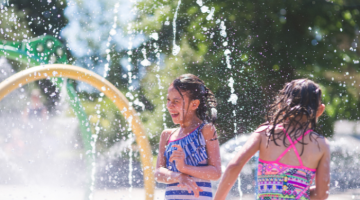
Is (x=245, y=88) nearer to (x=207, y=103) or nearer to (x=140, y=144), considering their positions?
(x=140, y=144)

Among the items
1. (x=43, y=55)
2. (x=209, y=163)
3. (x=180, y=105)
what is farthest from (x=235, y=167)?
(x=43, y=55)

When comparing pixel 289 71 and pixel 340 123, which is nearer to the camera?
pixel 289 71

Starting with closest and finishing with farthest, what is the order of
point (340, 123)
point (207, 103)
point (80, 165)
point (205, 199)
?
point (205, 199) → point (207, 103) → point (340, 123) → point (80, 165)

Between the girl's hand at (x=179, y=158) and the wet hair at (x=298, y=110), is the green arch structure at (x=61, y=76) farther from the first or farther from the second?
the wet hair at (x=298, y=110)

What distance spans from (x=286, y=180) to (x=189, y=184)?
22.9 inches

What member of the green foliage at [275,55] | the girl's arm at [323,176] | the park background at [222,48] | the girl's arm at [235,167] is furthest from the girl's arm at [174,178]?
the green foliage at [275,55]

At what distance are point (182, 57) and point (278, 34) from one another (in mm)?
2129

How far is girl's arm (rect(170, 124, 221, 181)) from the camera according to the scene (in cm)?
225

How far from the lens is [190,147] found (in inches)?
92.9

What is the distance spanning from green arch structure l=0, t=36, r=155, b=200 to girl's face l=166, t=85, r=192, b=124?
6.43 feet

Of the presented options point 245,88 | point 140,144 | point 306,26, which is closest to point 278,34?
point 306,26

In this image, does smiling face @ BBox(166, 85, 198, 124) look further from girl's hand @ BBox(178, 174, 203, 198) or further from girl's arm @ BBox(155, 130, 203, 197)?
girl's hand @ BBox(178, 174, 203, 198)

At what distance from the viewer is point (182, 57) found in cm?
823

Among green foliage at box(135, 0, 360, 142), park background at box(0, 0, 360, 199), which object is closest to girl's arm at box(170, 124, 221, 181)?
park background at box(0, 0, 360, 199)
